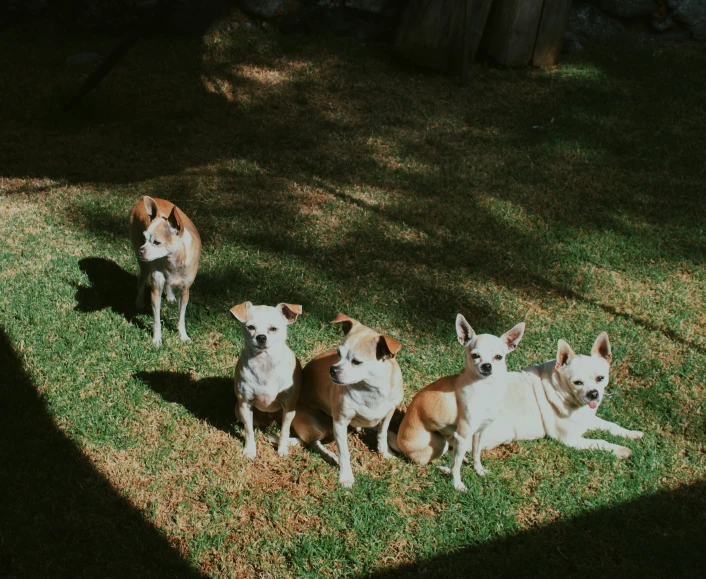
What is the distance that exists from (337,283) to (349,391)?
2.39 metres

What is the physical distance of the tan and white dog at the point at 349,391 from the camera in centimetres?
369

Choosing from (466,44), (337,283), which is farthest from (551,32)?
(337,283)

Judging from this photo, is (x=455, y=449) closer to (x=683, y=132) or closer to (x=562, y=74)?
(x=683, y=132)

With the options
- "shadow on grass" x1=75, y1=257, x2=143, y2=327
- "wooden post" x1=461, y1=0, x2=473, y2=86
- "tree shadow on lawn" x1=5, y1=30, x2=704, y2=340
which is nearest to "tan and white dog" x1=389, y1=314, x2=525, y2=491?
"tree shadow on lawn" x1=5, y1=30, x2=704, y2=340

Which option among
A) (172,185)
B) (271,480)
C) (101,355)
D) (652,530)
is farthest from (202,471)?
(172,185)

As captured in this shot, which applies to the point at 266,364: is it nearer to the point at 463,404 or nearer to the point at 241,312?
the point at 241,312

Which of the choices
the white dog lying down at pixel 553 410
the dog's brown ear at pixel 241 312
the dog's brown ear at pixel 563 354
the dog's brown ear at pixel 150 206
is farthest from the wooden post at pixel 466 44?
the dog's brown ear at pixel 241 312

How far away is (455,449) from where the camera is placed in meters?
3.98

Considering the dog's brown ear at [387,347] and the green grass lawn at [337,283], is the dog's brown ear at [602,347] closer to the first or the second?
the green grass lawn at [337,283]

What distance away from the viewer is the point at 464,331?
13.1 ft

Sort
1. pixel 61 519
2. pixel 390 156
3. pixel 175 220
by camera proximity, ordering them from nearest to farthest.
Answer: pixel 61 519, pixel 175 220, pixel 390 156

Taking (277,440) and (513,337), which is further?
(277,440)

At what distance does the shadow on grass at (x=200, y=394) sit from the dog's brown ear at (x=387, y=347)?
133 centimetres

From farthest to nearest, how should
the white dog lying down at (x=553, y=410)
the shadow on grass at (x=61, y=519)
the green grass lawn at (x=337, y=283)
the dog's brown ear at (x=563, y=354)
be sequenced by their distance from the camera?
the dog's brown ear at (x=563, y=354), the white dog lying down at (x=553, y=410), the green grass lawn at (x=337, y=283), the shadow on grass at (x=61, y=519)
